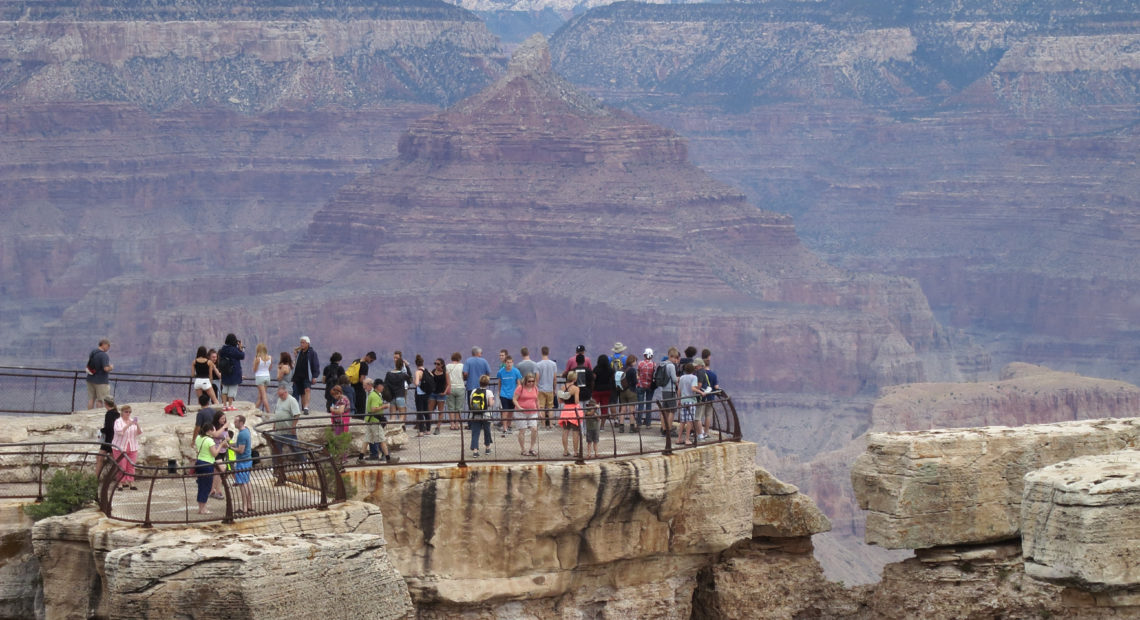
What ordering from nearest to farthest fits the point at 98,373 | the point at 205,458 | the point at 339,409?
Result: the point at 205,458 → the point at 339,409 → the point at 98,373

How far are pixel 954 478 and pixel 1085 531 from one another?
4878mm

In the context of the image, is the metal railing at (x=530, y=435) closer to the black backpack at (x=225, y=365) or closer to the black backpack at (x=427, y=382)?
the black backpack at (x=427, y=382)

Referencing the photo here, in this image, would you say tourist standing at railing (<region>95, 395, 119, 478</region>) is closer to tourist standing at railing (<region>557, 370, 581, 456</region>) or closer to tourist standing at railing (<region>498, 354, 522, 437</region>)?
tourist standing at railing (<region>557, 370, 581, 456</region>)

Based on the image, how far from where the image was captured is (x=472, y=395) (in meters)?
37.4

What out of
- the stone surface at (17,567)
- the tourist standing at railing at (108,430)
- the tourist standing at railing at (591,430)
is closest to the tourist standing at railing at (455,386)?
the tourist standing at railing at (591,430)

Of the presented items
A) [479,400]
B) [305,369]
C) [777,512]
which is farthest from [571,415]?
[305,369]

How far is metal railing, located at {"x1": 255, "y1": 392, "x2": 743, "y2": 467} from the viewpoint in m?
35.2

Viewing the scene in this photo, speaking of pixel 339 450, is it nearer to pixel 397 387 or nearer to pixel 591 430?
pixel 397 387

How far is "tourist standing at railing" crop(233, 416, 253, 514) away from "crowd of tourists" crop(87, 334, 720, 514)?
0.75ft

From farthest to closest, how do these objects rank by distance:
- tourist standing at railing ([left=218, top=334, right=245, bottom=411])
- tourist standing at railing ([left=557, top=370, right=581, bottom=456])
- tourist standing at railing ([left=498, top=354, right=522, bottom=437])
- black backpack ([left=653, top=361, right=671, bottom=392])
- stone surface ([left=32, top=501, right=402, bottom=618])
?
tourist standing at railing ([left=218, top=334, right=245, bottom=411]) < black backpack ([left=653, top=361, right=671, bottom=392]) < tourist standing at railing ([left=498, top=354, right=522, bottom=437]) < tourist standing at railing ([left=557, top=370, right=581, bottom=456]) < stone surface ([left=32, top=501, right=402, bottom=618])

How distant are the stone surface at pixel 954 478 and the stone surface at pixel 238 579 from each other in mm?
8800

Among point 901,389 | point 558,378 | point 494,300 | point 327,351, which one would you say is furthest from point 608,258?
point 558,378

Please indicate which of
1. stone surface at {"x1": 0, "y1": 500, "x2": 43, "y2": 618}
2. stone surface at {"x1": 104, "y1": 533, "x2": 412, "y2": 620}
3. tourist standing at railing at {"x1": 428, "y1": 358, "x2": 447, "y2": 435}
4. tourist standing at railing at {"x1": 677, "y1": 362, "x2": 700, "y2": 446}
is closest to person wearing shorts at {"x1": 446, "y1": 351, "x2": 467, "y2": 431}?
tourist standing at railing at {"x1": 428, "y1": 358, "x2": 447, "y2": 435}

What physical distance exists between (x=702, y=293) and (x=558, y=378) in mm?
140077
